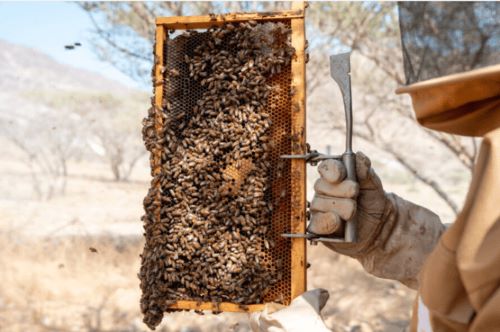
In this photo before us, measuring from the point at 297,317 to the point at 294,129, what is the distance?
34.9 inches

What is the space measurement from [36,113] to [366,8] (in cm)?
1118

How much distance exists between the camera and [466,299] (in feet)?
3.65

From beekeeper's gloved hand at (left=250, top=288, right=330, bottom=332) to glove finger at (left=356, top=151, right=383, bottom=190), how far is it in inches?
23.8

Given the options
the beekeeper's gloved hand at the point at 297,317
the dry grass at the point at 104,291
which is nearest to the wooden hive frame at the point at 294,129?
the beekeeper's gloved hand at the point at 297,317

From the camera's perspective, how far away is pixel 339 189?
2547 millimetres

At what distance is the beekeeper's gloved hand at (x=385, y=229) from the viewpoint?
2.68 m

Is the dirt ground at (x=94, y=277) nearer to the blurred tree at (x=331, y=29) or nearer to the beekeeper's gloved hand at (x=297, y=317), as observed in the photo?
the blurred tree at (x=331, y=29)

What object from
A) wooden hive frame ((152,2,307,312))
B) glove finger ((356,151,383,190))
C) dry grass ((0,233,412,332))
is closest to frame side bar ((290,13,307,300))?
wooden hive frame ((152,2,307,312))

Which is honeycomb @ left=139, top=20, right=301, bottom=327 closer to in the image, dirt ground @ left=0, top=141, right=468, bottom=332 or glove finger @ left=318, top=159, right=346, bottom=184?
glove finger @ left=318, top=159, right=346, bottom=184

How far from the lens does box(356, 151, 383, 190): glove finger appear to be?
2.64m

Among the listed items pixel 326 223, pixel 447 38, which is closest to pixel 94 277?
pixel 447 38

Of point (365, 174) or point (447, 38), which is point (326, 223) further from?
point (447, 38)

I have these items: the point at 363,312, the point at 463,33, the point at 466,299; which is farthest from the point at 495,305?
the point at 363,312

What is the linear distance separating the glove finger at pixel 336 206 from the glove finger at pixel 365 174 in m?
0.21
